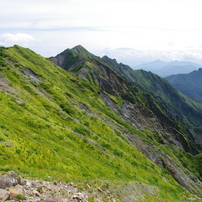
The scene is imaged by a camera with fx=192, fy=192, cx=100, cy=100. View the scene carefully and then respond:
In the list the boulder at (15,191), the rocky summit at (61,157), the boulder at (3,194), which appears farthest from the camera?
the rocky summit at (61,157)

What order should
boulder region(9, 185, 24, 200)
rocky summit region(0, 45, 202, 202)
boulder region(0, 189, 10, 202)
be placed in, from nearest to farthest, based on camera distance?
boulder region(0, 189, 10, 202), boulder region(9, 185, 24, 200), rocky summit region(0, 45, 202, 202)

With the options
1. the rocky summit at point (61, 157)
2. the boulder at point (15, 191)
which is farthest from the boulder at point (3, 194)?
the boulder at point (15, 191)

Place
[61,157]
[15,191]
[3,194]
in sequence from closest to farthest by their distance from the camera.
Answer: [3,194]
[15,191]
[61,157]

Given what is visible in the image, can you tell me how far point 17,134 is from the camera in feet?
72.2

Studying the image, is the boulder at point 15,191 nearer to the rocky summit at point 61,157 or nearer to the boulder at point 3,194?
the rocky summit at point 61,157

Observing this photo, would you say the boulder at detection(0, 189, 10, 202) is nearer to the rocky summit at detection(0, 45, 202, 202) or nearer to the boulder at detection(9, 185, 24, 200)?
the rocky summit at detection(0, 45, 202, 202)

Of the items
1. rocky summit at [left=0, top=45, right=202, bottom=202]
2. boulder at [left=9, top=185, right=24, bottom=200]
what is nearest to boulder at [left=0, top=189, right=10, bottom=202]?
rocky summit at [left=0, top=45, right=202, bottom=202]

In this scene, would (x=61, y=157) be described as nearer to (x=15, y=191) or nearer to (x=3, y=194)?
(x=15, y=191)

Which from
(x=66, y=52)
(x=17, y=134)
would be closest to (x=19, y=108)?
(x=17, y=134)

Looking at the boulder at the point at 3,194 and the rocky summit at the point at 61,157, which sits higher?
the boulder at the point at 3,194

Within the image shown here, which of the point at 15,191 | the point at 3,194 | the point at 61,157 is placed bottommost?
the point at 61,157

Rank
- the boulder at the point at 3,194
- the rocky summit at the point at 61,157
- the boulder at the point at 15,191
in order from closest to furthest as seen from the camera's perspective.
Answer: the boulder at the point at 3,194, the boulder at the point at 15,191, the rocky summit at the point at 61,157

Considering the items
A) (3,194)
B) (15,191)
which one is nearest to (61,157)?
(15,191)

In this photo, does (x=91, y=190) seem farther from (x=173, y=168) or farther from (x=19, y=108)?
(x=173, y=168)
